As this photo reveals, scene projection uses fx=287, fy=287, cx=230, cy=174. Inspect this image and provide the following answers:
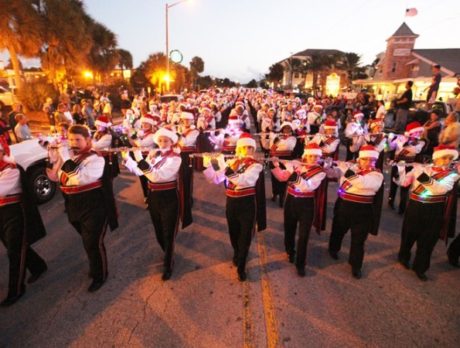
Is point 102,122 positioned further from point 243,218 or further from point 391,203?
point 391,203

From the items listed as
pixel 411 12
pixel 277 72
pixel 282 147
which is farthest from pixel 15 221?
pixel 277 72

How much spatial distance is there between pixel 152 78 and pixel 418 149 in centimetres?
4417

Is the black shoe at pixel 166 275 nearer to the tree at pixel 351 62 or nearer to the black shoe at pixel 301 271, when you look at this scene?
the black shoe at pixel 301 271

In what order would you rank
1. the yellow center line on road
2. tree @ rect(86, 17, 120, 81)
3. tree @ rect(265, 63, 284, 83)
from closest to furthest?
the yellow center line on road < tree @ rect(86, 17, 120, 81) < tree @ rect(265, 63, 284, 83)

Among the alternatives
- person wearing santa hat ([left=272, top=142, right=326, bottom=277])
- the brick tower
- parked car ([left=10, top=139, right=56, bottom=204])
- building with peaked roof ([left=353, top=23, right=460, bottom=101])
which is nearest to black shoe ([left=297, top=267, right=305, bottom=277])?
person wearing santa hat ([left=272, top=142, right=326, bottom=277])

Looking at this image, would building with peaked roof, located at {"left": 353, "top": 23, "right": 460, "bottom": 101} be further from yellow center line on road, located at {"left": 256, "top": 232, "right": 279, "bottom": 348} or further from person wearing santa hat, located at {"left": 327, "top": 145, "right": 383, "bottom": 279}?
yellow center line on road, located at {"left": 256, "top": 232, "right": 279, "bottom": 348}

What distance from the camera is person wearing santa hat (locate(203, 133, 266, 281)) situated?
3828 mm

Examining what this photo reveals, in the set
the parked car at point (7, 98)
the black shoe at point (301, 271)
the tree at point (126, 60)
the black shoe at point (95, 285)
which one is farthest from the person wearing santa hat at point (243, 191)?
the tree at point (126, 60)

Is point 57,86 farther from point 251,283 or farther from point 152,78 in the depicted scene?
point 251,283

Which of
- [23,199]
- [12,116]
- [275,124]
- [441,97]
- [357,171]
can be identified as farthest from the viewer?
[441,97]

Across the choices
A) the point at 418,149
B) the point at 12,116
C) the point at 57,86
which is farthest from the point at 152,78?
the point at 418,149

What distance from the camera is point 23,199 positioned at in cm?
359

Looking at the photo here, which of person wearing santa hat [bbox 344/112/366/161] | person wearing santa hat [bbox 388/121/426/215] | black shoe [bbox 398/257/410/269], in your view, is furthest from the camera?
person wearing santa hat [bbox 344/112/366/161]

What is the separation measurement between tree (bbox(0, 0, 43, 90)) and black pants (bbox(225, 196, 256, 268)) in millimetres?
22685
